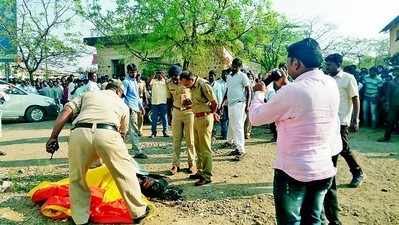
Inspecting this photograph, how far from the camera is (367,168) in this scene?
7363 millimetres

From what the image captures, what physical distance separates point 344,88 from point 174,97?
2.70 metres

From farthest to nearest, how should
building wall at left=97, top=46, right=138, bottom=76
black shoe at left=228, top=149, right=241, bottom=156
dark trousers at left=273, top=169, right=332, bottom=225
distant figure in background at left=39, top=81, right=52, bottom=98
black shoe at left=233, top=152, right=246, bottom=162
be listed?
building wall at left=97, top=46, right=138, bottom=76 < distant figure in background at left=39, top=81, right=52, bottom=98 < black shoe at left=228, top=149, right=241, bottom=156 < black shoe at left=233, top=152, right=246, bottom=162 < dark trousers at left=273, top=169, right=332, bottom=225

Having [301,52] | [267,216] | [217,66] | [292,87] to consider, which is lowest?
[267,216]

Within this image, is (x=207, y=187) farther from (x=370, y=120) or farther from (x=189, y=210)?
(x=370, y=120)

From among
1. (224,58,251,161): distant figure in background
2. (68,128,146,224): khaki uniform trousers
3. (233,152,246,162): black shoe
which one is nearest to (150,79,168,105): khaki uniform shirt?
(224,58,251,161): distant figure in background

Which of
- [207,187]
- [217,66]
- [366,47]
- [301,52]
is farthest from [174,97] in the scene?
[366,47]

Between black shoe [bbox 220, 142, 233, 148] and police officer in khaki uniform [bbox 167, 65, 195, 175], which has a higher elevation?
police officer in khaki uniform [bbox 167, 65, 195, 175]

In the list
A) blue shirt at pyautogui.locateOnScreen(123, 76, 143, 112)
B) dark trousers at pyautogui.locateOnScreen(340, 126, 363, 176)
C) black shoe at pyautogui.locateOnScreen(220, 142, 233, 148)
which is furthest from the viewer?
black shoe at pyautogui.locateOnScreen(220, 142, 233, 148)

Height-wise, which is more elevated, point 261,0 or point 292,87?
point 261,0

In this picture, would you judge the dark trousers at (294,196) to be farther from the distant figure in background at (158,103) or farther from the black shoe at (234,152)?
the distant figure in background at (158,103)

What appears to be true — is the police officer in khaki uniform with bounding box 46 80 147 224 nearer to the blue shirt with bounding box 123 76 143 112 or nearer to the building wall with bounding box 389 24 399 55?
the blue shirt with bounding box 123 76 143 112

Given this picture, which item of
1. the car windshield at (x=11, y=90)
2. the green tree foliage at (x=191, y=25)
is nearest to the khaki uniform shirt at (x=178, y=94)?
the green tree foliage at (x=191, y=25)

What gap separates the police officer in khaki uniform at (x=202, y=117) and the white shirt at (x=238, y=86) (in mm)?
1577

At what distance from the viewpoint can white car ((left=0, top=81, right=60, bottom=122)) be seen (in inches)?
646
